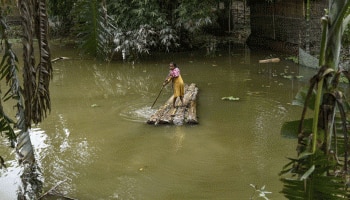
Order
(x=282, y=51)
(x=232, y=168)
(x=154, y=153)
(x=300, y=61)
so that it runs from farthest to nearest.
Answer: (x=282, y=51) < (x=300, y=61) < (x=154, y=153) < (x=232, y=168)

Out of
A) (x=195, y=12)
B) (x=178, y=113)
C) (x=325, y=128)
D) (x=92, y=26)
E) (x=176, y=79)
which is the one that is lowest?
(x=178, y=113)

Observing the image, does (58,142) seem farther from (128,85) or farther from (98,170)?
(128,85)

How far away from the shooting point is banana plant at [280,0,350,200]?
102 cm

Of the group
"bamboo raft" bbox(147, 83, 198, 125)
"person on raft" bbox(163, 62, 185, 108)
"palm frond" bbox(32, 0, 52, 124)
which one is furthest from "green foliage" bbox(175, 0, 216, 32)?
"palm frond" bbox(32, 0, 52, 124)

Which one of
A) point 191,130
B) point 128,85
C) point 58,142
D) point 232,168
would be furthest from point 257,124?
point 128,85

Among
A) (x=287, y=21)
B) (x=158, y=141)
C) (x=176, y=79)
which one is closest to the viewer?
(x=158, y=141)

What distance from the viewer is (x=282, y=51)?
1462 cm

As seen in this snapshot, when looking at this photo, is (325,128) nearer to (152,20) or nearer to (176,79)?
(176,79)

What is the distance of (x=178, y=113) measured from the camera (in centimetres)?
784

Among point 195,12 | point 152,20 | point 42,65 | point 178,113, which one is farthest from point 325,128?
point 152,20

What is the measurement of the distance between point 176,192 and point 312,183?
4.00 meters

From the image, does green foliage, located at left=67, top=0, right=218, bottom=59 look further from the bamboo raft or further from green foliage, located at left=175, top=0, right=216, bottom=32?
the bamboo raft

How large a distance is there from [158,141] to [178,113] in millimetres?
→ 1224

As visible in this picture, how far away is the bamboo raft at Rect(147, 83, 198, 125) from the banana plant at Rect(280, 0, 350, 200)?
6.31 meters
